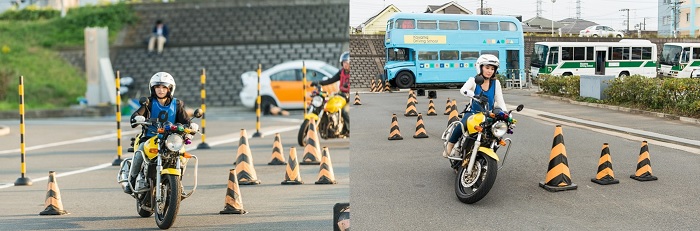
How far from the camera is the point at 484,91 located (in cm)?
211

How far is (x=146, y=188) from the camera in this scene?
2.96m

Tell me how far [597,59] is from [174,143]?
152 centimetres

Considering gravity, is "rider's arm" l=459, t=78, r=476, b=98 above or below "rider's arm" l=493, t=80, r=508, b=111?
above

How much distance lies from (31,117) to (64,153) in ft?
10.4

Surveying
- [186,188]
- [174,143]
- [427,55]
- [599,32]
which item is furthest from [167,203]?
[599,32]

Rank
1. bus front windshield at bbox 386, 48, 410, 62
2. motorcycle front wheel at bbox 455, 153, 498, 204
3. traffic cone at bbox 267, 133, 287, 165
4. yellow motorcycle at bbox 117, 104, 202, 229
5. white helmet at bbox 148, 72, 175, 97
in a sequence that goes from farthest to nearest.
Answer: traffic cone at bbox 267, 133, 287, 165
yellow motorcycle at bbox 117, 104, 202, 229
white helmet at bbox 148, 72, 175, 97
motorcycle front wheel at bbox 455, 153, 498, 204
bus front windshield at bbox 386, 48, 410, 62

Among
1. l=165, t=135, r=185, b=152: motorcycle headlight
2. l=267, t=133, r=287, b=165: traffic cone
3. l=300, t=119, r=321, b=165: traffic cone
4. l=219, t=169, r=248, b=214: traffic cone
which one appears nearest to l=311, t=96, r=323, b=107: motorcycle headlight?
l=300, t=119, r=321, b=165: traffic cone

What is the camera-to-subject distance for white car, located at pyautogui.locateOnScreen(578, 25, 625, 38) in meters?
1.93

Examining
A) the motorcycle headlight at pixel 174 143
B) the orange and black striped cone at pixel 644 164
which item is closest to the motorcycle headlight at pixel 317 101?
the motorcycle headlight at pixel 174 143

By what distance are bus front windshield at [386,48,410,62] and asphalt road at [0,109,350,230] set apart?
40.2 inches

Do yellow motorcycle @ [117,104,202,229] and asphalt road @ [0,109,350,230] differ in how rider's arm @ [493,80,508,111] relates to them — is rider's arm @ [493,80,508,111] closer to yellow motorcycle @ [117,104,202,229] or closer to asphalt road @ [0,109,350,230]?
asphalt road @ [0,109,350,230]

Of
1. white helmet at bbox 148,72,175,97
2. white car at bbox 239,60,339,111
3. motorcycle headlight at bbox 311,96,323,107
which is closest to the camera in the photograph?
white helmet at bbox 148,72,175,97

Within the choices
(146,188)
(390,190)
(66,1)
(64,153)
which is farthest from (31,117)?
(390,190)

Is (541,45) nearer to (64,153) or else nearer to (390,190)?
(390,190)
